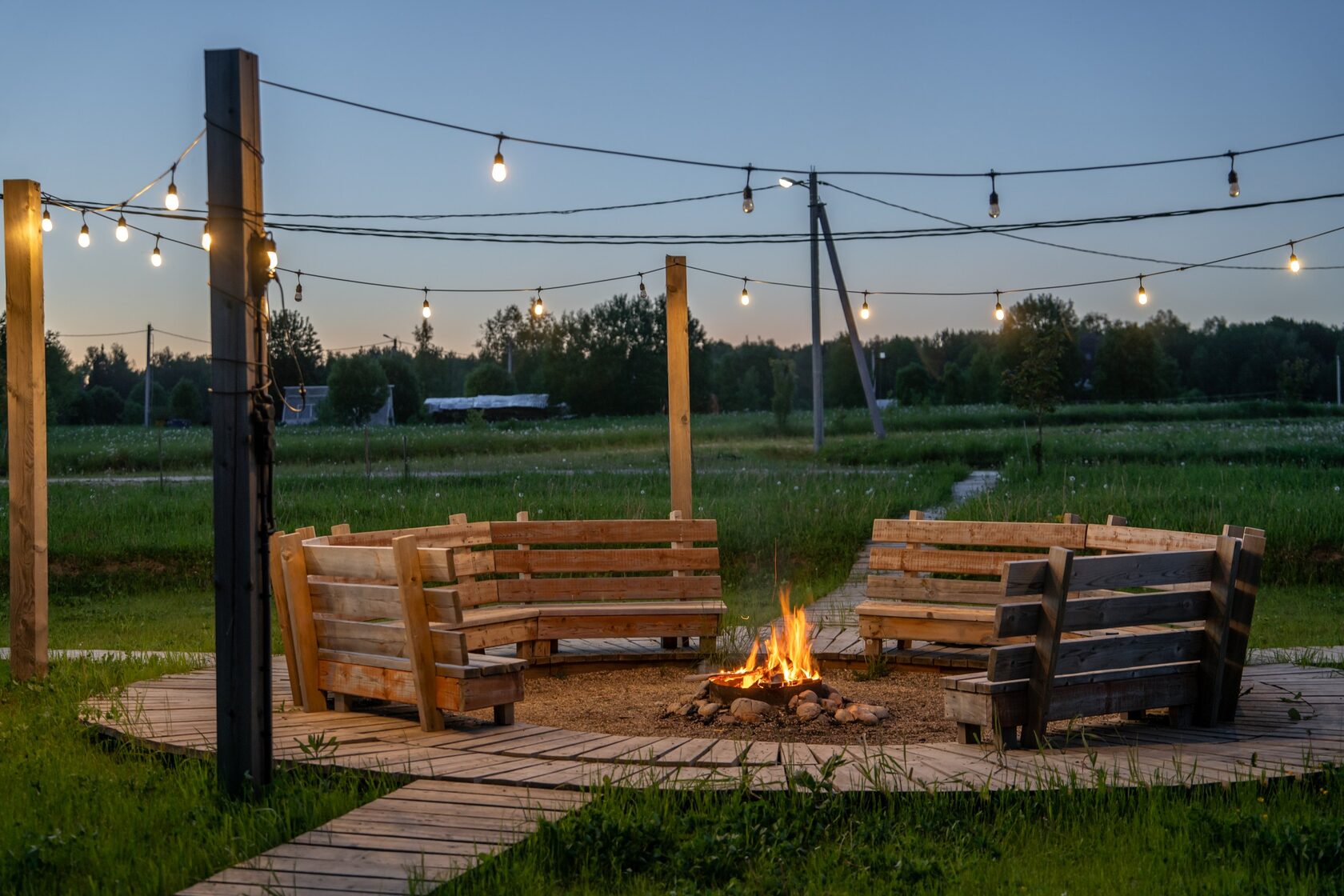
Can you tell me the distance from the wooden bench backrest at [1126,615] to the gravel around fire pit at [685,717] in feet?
2.88

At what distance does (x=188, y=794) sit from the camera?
4930mm

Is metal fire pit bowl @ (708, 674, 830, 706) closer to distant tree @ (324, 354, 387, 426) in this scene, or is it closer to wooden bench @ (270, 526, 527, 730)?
wooden bench @ (270, 526, 527, 730)

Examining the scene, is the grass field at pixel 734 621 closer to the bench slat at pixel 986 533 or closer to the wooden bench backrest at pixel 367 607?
the wooden bench backrest at pixel 367 607

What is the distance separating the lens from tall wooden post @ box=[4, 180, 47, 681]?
7762 millimetres

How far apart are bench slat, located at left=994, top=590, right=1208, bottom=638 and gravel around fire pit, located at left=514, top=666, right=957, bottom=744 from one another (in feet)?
3.31

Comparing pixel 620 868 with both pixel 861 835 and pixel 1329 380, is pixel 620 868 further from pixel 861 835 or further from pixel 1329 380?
pixel 1329 380

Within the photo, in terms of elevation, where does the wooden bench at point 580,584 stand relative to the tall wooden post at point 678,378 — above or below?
below

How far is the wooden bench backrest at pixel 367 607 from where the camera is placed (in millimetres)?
5883

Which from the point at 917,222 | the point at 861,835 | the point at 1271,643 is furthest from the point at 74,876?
the point at 917,222

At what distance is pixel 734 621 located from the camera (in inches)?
395

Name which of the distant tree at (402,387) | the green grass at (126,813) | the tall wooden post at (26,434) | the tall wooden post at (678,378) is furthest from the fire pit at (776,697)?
the distant tree at (402,387)

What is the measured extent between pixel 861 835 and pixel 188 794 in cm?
285

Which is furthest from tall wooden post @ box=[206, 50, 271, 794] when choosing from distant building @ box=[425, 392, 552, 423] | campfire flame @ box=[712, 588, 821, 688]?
distant building @ box=[425, 392, 552, 423]

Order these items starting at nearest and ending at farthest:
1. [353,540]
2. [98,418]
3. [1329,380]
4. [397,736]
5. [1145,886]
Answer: [1145,886] < [397,736] < [353,540] < [98,418] < [1329,380]
